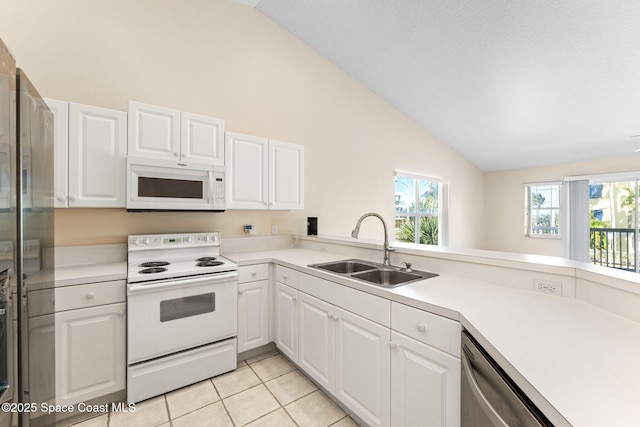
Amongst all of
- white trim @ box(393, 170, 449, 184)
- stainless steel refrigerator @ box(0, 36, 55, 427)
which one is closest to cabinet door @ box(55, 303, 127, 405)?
stainless steel refrigerator @ box(0, 36, 55, 427)

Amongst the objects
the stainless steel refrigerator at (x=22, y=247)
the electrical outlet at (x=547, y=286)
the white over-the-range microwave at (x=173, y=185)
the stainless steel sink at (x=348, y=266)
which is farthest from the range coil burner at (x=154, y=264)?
the electrical outlet at (x=547, y=286)

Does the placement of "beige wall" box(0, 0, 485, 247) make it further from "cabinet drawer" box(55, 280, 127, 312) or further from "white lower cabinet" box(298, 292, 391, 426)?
"white lower cabinet" box(298, 292, 391, 426)

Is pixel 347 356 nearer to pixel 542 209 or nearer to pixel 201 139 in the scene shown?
pixel 201 139

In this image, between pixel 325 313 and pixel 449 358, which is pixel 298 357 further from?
pixel 449 358

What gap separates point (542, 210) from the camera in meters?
5.29

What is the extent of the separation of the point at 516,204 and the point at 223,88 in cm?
577

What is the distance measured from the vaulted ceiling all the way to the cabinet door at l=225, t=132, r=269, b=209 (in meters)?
1.64

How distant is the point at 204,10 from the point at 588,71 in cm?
385

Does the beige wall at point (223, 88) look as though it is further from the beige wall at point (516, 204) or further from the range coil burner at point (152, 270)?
the beige wall at point (516, 204)

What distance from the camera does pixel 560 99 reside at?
312 centimetres

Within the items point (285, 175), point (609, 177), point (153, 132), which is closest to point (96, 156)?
point (153, 132)

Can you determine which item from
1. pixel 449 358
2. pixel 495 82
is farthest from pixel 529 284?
pixel 495 82

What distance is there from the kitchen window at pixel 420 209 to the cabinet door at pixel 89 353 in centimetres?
375

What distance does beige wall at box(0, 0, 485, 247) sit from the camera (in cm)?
213
